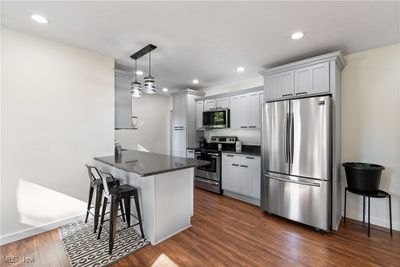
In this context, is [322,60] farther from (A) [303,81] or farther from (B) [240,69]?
(B) [240,69]

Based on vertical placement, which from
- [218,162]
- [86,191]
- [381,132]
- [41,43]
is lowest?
[86,191]

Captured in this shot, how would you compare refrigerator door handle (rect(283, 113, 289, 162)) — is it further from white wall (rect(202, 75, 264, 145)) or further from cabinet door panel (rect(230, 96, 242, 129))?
cabinet door panel (rect(230, 96, 242, 129))

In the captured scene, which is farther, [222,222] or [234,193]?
[234,193]

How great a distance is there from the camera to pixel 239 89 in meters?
4.61

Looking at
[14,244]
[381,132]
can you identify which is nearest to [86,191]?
[14,244]

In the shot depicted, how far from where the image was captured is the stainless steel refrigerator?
Result: 8.32 ft

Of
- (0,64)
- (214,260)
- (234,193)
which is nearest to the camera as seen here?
(214,260)

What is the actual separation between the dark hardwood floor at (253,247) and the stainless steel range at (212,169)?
136cm

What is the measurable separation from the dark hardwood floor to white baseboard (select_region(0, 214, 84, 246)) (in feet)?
0.25

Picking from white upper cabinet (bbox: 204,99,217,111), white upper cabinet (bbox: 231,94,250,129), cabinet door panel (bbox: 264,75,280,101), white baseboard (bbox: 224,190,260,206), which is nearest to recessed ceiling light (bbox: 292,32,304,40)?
cabinet door panel (bbox: 264,75,280,101)

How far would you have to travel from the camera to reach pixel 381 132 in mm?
2717

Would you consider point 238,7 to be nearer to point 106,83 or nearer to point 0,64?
point 106,83

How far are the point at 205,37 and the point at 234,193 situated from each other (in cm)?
310

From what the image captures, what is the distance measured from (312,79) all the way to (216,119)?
2.29 metres
